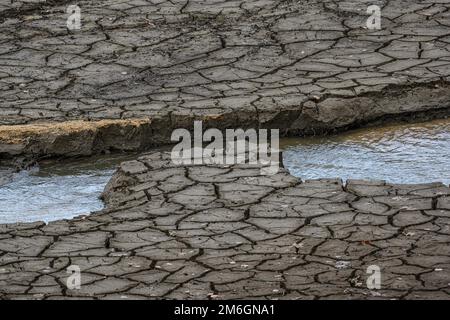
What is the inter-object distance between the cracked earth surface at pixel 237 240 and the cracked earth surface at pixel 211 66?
958mm

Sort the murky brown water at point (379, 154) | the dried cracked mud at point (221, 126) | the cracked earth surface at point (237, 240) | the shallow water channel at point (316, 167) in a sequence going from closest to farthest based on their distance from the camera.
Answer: the cracked earth surface at point (237, 240)
the dried cracked mud at point (221, 126)
the shallow water channel at point (316, 167)
the murky brown water at point (379, 154)

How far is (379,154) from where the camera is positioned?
24.2 feet

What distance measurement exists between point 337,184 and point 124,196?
44.8 inches

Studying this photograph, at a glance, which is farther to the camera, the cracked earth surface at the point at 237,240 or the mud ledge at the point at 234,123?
the mud ledge at the point at 234,123

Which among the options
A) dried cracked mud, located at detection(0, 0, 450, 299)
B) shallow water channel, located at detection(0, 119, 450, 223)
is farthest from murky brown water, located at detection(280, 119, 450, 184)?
dried cracked mud, located at detection(0, 0, 450, 299)

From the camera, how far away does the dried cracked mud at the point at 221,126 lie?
5504 mm

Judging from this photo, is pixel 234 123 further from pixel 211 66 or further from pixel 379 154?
pixel 211 66

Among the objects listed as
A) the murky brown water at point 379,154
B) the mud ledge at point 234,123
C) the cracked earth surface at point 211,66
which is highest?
the cracked earth surface at point 211,66

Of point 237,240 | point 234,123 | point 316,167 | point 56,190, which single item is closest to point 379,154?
point 316,167

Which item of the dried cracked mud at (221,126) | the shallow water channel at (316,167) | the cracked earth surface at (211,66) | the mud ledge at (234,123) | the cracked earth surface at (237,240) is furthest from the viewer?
the cracked earth surface at (211,66)

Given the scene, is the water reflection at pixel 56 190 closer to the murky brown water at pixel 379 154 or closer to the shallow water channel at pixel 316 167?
the shallow water channel at pixel 316 167

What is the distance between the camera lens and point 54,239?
237 inches

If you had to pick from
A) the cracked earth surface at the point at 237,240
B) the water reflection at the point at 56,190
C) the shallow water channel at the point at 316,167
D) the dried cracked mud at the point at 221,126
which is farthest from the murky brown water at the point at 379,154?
the water reflection at the point at 56,190

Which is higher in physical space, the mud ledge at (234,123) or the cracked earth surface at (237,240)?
the mud ledge at (234,123)
